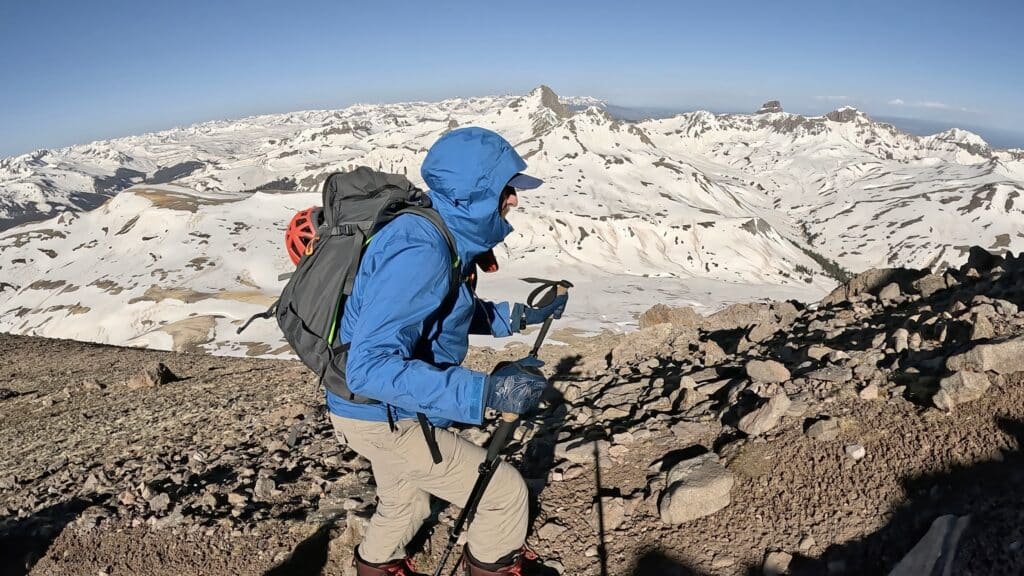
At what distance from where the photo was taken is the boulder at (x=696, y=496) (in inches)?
209

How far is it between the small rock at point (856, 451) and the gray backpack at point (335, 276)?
4.06 m

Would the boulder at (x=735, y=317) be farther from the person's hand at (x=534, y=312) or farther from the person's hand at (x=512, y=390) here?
the person's hand at (x=512, y=390)

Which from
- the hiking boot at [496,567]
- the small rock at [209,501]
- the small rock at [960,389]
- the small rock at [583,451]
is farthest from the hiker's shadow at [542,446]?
the small rock at [960,389]

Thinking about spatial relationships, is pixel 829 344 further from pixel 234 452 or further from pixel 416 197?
pixel 234 452

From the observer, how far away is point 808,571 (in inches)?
173

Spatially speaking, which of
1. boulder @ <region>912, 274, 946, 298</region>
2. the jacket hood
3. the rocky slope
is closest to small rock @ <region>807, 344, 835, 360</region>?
the rocky slope

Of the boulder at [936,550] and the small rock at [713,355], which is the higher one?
the boulder at [936,550]

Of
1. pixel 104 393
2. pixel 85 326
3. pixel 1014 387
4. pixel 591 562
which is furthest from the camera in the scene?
pixel 85 326

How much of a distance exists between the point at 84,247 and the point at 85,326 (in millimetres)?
56273

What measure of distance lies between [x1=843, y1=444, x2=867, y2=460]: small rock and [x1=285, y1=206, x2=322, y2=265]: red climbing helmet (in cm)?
528

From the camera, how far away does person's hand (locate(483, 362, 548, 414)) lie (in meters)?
3.82

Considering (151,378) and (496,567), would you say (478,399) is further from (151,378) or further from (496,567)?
(151,378)

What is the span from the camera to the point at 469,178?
390 cm

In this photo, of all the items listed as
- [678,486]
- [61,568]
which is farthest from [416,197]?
[61,568]
